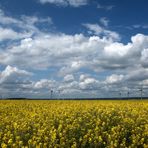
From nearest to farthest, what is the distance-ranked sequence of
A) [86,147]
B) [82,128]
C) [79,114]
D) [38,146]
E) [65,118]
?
[38,146] → [86,147] → [82,128] → [65,118] → [79,114]

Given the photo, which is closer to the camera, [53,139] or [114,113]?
[53,139]

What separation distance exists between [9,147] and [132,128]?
7.31 m

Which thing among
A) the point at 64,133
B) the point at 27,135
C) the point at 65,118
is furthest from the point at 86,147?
the point at 65,118

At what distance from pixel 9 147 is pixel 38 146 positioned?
6.30 ft

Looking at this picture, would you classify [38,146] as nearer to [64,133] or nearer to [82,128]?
[64,133]

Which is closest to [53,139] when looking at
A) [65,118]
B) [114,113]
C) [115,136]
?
[115,136]

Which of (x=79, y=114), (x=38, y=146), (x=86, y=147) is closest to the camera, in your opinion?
(x=38, y=146)

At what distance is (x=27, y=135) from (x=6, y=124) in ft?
12.5

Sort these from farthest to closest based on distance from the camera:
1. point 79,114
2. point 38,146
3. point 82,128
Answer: point 79,114, point 82,128, point 38,146

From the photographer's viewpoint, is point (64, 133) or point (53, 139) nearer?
point (53, 139)

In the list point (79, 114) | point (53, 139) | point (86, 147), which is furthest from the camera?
point (79, 114)

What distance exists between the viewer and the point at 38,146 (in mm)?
13516

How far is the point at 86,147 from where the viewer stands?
15969 millimetres

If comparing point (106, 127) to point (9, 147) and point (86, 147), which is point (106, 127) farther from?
point (9, 147)
